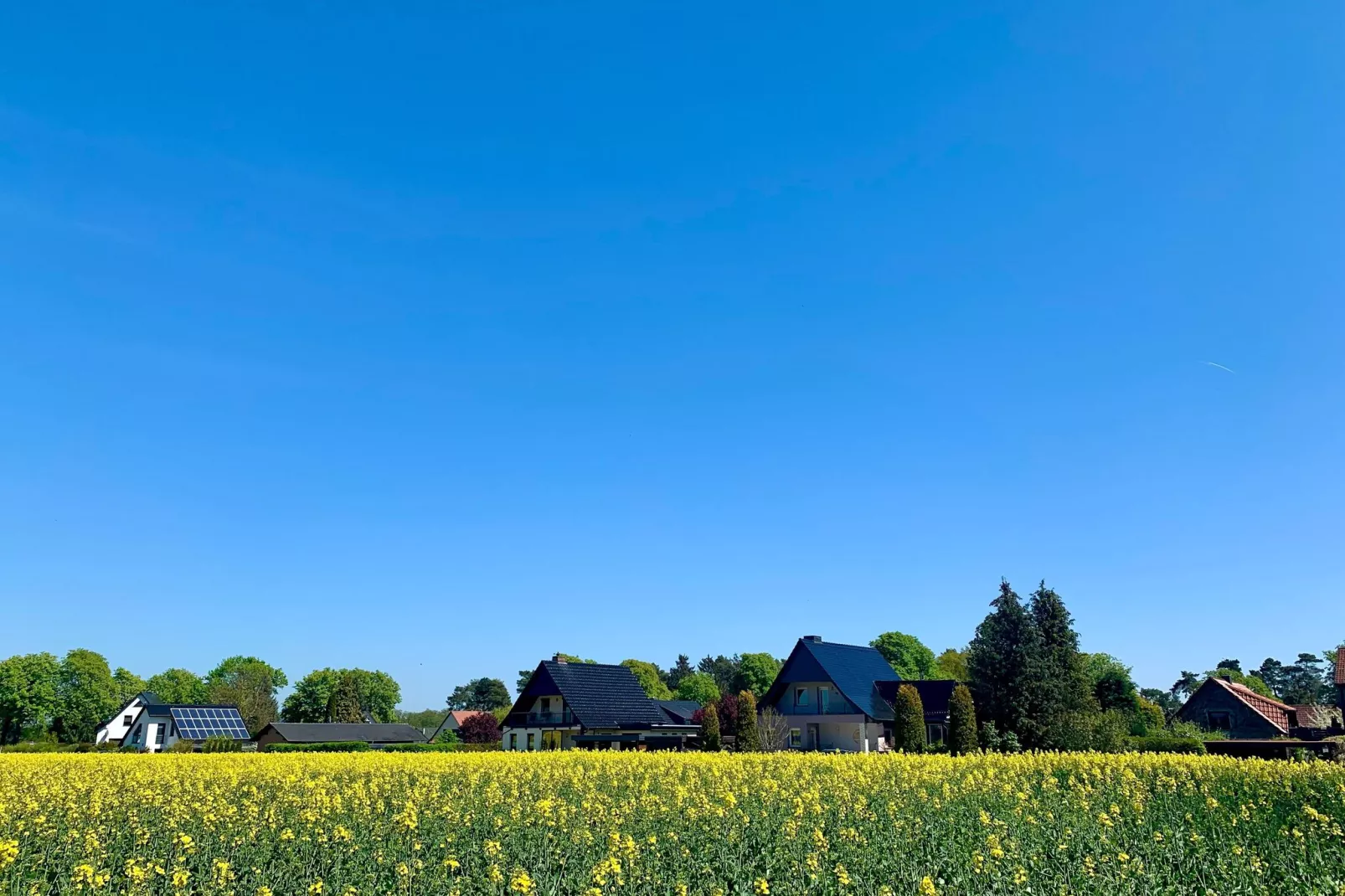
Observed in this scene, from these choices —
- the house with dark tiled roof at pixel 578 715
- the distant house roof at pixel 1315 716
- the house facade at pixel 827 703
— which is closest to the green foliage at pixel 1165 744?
the house facade at pixel 827 703

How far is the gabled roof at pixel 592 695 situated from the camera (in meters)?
46.5

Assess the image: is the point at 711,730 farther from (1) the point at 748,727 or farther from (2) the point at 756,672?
(2) the point at 756,672

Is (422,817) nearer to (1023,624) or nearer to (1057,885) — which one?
(1057,885)

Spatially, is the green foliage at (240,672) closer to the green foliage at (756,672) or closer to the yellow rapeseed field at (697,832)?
the green foliage at (756,672)

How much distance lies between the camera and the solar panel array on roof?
2201 inches

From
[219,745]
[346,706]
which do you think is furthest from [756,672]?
[219,745]

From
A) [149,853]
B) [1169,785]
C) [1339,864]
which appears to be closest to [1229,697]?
[1169,785]

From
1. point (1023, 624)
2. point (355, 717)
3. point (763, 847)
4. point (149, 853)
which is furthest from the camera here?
point (355, 717)

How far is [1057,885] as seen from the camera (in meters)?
8.64

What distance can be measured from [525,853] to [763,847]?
300 centimetres

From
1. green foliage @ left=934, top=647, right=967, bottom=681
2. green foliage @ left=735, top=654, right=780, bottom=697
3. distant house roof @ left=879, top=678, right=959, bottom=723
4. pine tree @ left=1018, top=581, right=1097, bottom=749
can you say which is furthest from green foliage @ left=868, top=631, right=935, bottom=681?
pine tree @ left=1018, top=581, right=1097, bottom=749

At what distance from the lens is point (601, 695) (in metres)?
48.9

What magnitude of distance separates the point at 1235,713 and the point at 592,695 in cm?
4120

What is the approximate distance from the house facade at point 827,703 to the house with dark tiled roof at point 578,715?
21.2 ft
